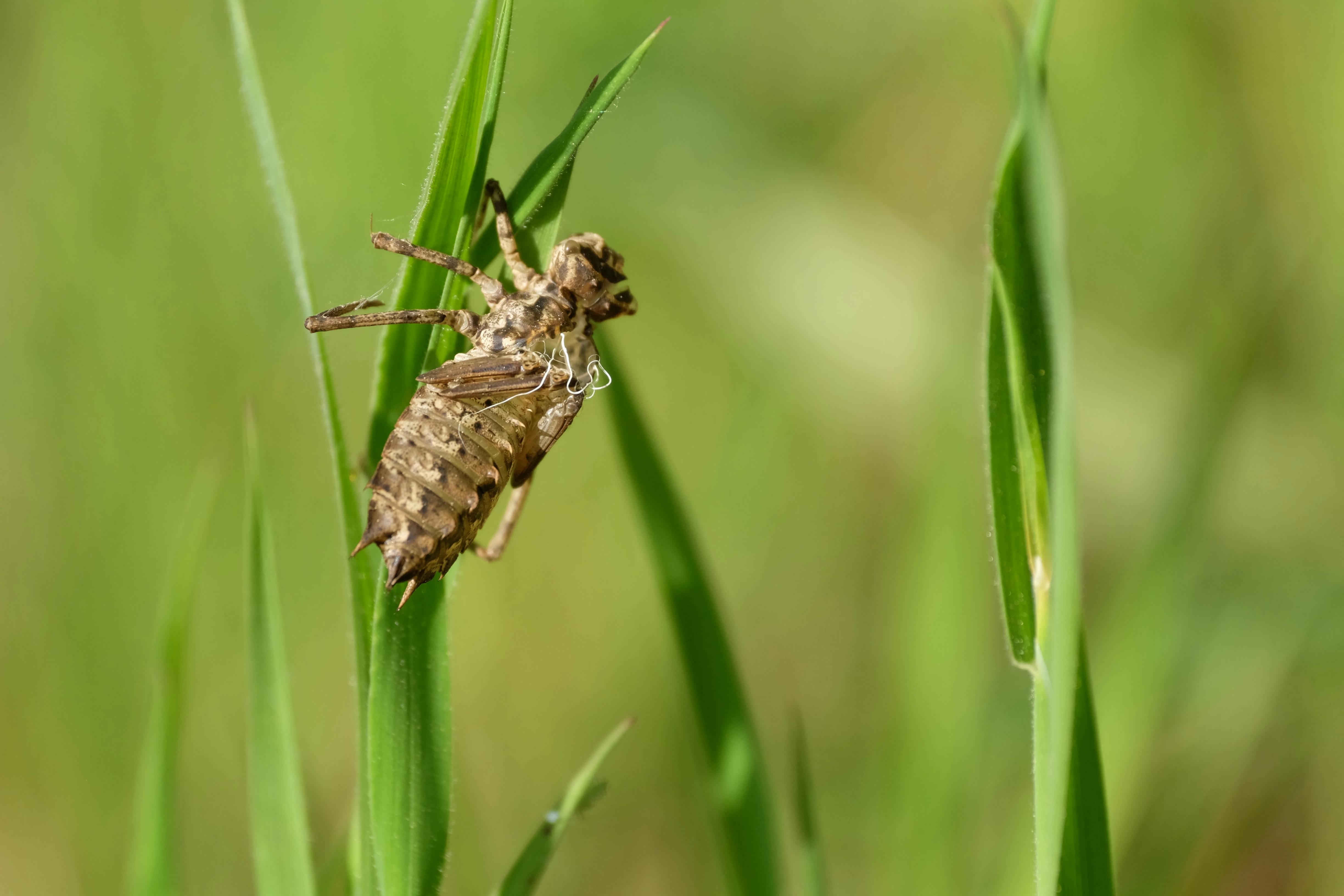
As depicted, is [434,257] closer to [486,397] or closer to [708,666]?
[486,397]

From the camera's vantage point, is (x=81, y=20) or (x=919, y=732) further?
(x=81, y=20)

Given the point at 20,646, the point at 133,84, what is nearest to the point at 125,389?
the point at 20,646

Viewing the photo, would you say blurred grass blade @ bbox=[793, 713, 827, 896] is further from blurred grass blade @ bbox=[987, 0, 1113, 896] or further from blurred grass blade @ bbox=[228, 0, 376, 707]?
blurred grass blade @ bbox=[228, 0, 376, 707]

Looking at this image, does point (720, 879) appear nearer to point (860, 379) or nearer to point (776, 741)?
point (776, 741)

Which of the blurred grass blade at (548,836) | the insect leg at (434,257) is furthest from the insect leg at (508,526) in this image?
the blurred grass blade at (548,836)

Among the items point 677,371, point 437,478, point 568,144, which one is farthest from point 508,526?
point 677,371

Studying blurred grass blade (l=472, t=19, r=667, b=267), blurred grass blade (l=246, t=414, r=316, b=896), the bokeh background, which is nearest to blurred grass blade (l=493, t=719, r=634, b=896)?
blurred grass blade (l=246, t=414, r=316, b=896)

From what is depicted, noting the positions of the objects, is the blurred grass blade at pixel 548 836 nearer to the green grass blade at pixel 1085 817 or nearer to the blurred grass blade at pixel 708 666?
the blurred grass blade at pixel 708 666

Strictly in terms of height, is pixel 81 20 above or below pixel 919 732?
above
